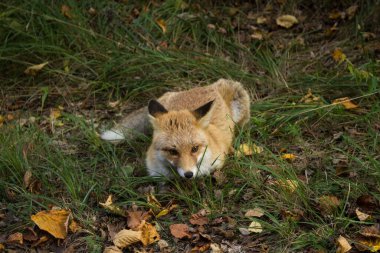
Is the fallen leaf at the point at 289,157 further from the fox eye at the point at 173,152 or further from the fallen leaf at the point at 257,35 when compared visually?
the fallen leaf at the point at 257,35

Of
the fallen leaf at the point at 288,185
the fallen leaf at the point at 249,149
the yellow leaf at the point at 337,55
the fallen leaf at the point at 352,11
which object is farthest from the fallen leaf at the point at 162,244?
the fallen leaf at the point at 352,11

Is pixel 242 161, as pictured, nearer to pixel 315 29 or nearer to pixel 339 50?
pixel 339 50

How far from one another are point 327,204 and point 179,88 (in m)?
2.86

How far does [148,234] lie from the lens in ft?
13.0

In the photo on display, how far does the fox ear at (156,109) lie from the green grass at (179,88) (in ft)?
1.89

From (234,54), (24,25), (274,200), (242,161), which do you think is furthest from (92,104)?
(274,200)

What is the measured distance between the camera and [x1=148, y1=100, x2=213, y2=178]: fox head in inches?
173

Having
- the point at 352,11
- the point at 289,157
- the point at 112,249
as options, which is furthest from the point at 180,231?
the point at 352,11

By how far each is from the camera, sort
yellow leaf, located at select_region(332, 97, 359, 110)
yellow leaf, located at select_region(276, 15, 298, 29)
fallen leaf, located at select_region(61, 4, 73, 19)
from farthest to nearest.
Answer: yellow leaf, located at select_region(276, 15, 298, 29), fallen leaf, located at select_region(61, 4, 73, 19), yellow leaf, located at select_region(332, 97, 359, 110)

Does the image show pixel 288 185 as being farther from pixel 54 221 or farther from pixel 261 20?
pixel 261 20

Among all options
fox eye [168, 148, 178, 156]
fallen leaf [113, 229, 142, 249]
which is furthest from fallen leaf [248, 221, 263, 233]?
fox eye [168, 148, 178, 156]

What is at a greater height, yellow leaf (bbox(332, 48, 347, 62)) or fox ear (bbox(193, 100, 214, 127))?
fox ear (bbox(193, 100, 214, 127))

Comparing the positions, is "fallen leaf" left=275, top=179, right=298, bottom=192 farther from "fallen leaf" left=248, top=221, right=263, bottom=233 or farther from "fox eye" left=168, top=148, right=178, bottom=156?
"fox eye" left=168, top=148, right=178, bottom=156

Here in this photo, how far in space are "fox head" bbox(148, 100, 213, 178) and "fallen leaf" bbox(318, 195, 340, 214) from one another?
108 centimetres
